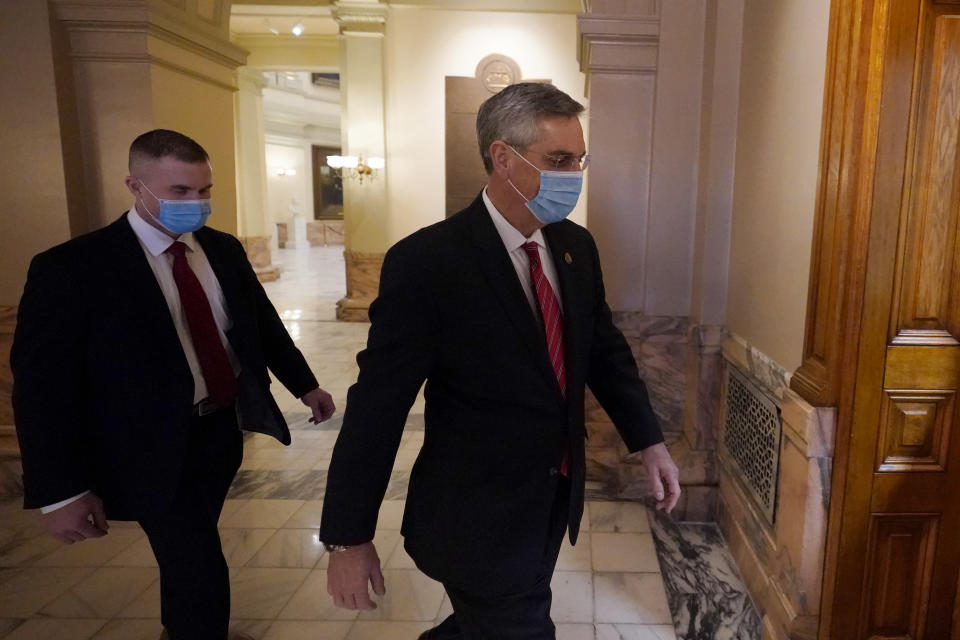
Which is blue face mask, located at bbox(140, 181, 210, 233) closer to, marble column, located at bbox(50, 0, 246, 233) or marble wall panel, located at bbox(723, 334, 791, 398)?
marble column, located at bbox(50, 0, 246, 233)

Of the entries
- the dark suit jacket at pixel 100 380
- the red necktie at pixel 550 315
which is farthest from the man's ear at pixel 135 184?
the red necktie at pixel 550 315

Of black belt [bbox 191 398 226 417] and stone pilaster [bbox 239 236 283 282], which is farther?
stone pilaster [bbox 239 236 283 282]

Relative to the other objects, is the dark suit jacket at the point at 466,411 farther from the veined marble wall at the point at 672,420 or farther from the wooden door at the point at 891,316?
the veined marble wall at the point at 672,420

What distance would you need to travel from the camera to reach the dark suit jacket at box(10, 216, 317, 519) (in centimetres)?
192

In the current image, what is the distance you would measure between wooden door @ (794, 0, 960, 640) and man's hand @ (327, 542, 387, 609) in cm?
156

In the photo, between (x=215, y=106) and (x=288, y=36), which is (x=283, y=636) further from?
(x=288, y=36)

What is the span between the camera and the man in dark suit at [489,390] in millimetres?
1498

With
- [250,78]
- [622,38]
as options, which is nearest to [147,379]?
[622,38]

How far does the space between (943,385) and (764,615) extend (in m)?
1.18

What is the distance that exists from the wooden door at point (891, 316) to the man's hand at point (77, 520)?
7.53 feet

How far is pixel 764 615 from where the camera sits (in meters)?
2.67

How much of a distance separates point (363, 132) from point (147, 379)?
24.5 feet

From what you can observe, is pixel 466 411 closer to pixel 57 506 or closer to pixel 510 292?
pixel 510 292

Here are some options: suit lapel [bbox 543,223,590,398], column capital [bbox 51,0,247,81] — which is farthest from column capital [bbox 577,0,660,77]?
column capital [bbox 51,0,247,81]
